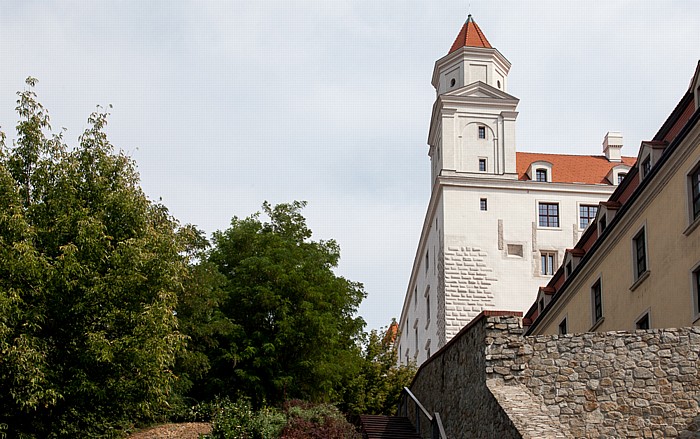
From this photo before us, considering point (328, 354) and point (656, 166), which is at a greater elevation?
point (656, 166)

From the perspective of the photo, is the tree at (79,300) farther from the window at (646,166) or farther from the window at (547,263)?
the window at (547,263)

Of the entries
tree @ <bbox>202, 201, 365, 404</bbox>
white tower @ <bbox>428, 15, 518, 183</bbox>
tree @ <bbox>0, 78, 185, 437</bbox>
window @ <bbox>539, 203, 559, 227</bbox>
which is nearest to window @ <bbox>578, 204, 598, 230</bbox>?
window @ <bbox>539, 203, 559, 227</bbox>

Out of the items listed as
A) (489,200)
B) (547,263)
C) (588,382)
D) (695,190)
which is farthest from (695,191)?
(489,200)

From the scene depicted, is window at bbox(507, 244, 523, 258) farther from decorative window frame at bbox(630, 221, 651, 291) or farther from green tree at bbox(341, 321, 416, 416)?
decorative window frame at bbox(630, 221, 651, 291)

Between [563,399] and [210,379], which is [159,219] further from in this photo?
[563,399]

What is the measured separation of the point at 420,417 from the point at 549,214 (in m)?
29.7

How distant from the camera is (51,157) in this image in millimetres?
23891

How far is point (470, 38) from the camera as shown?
55375 millimetres

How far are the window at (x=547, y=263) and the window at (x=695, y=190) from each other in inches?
1148

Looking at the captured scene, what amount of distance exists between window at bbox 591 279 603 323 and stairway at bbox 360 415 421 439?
6335 mm

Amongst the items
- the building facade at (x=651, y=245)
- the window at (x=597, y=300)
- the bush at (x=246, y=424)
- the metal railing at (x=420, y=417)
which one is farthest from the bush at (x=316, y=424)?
the window at (x=597, y=300)

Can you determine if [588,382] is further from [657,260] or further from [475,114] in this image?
[475,114]

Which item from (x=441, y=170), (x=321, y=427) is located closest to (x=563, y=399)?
(x=321, y=427)

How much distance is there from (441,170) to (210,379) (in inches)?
1003
